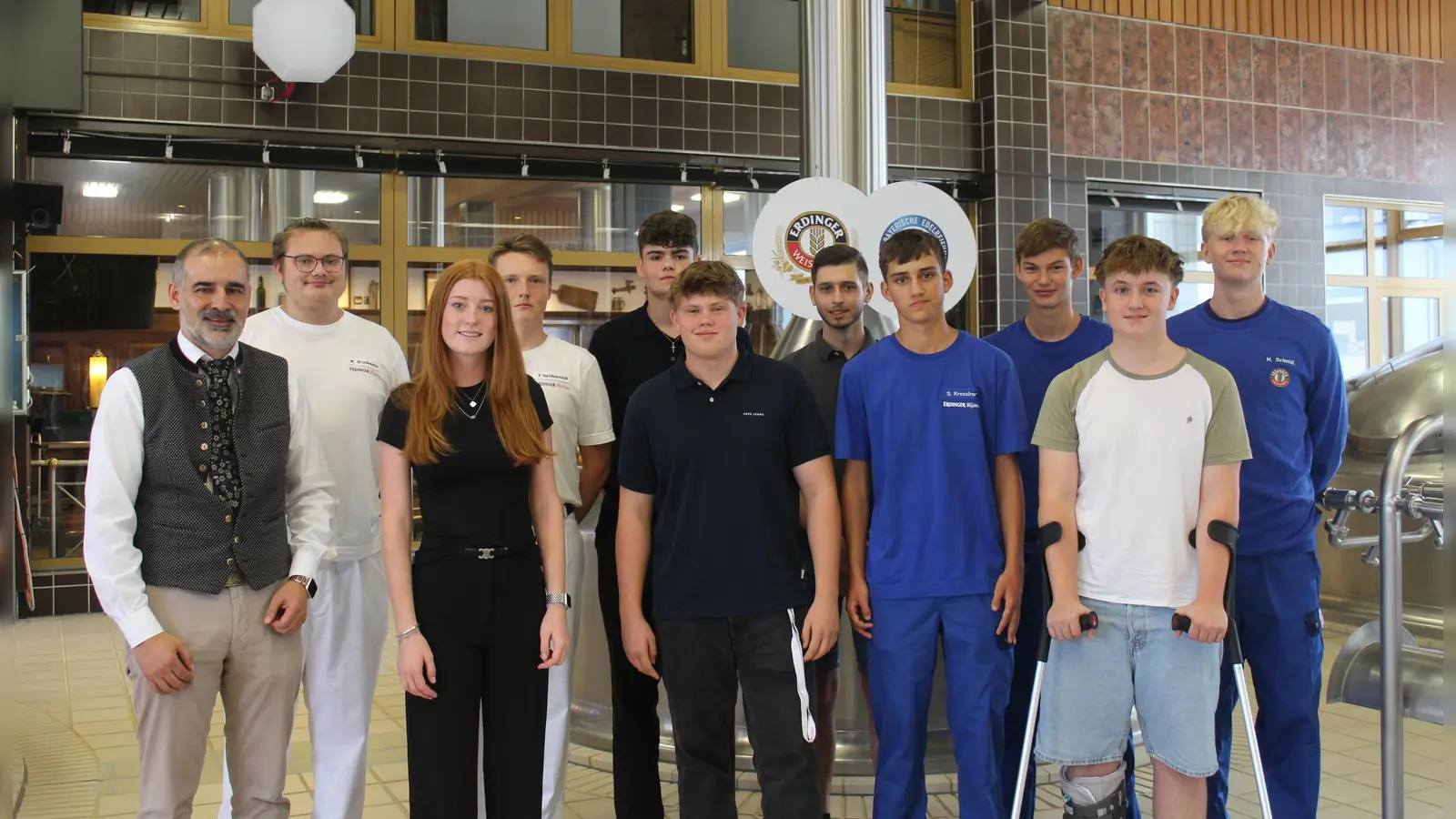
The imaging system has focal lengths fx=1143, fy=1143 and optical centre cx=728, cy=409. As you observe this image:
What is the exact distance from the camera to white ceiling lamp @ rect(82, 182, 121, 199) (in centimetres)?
706

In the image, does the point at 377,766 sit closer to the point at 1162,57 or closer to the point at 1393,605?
the point at 1393,605

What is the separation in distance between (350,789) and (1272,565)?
237 centimetres

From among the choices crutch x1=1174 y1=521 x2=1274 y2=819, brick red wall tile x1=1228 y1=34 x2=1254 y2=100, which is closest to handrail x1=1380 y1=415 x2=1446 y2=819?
crutch x1=1174 y1=521 x2=1274 y2=819

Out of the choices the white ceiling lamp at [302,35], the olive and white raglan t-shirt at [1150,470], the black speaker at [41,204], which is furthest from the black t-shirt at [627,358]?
the white ceiling lamp at [302,35]

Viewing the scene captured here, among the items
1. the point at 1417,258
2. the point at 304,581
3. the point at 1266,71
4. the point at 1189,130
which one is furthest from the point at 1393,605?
the point at 1417,258

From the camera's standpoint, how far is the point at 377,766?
403 cm

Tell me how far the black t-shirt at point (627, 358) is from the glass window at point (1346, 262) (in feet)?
30.6

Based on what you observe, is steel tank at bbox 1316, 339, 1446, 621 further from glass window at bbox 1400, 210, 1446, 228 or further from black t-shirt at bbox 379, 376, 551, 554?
black t-shirt at bbox 379, 376, 551, 554

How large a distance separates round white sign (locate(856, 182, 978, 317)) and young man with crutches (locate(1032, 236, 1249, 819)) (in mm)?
1906

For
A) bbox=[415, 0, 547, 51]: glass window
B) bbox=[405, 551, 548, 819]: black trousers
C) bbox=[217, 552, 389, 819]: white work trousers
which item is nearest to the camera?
bbox=[405, 551, 548, 819]: black trousers

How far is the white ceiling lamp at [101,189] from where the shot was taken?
706 cm

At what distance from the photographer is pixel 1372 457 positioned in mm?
6312

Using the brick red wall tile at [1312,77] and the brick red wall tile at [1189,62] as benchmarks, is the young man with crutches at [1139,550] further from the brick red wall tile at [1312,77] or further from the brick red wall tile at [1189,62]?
the brick red wall tile at [1312,77]

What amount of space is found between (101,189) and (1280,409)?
272 inches
